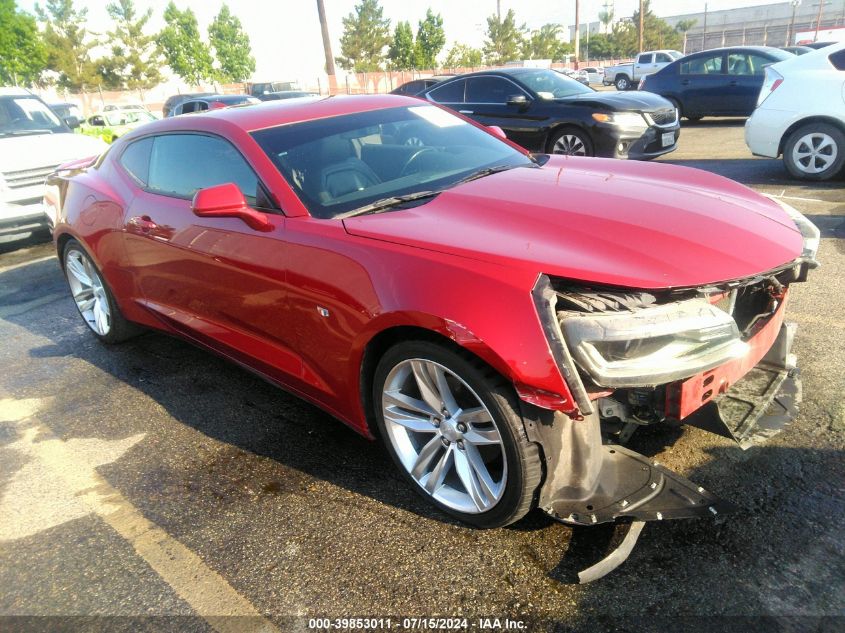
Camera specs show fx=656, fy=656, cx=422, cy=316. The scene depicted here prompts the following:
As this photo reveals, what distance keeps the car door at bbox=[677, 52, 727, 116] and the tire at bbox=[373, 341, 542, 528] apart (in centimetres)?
1413

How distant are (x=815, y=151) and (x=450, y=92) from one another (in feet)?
17.5

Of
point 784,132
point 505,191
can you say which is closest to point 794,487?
point 505,191

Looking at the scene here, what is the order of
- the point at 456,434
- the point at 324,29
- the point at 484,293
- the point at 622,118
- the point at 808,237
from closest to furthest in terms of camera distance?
the point at 484,293 < the point at 456,434 < the point at 808,237 < the point at 622,118 < the point at 324,29

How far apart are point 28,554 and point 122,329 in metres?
2.17

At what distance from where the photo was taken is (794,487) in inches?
102

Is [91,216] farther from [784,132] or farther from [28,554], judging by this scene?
[784,132]

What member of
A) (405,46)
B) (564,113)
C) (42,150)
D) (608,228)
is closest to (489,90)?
(564,113)

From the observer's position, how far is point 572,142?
29.9 ft

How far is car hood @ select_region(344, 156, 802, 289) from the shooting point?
86.2 inches

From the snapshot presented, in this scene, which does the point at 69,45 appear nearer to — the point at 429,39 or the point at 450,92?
the point at 429,39

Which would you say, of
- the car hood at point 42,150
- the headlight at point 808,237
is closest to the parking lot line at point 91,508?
the headlight at point 808,237

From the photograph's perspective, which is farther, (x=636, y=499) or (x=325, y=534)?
(x=325, y=534)

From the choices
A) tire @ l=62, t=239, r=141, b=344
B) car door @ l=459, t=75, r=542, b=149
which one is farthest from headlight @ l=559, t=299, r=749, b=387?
car door @ l=459, t=75, r=542, b=149

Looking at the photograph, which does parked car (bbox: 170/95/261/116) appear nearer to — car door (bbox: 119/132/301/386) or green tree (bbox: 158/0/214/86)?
car door (bbox: 119/132/301/386)
